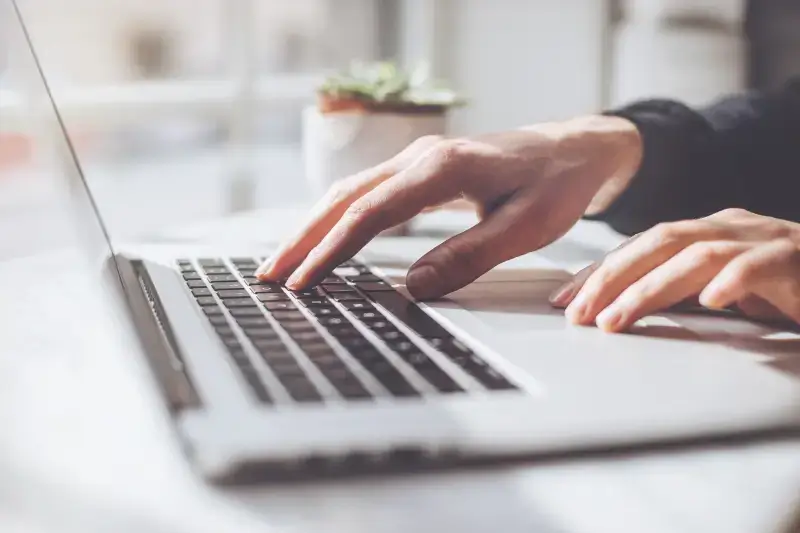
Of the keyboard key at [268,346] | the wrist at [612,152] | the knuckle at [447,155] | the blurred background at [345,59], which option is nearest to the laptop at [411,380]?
the keyboard key at [268,346]

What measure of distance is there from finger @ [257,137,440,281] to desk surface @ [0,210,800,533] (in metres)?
0.19

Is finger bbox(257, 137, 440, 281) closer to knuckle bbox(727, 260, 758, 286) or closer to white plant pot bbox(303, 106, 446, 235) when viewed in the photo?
white plant pot bbox(303, 106, 446, 235)

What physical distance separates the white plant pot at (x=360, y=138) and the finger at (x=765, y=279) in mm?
377

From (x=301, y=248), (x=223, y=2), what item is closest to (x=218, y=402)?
(x=301, y=248)

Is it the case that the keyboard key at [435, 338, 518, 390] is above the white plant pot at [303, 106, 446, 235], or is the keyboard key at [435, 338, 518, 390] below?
above

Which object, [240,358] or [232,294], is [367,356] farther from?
[232,294]

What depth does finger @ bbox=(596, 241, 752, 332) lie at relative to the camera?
1.51ft

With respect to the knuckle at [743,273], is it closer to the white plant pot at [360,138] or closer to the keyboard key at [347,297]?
the keyboard key at [347,297]

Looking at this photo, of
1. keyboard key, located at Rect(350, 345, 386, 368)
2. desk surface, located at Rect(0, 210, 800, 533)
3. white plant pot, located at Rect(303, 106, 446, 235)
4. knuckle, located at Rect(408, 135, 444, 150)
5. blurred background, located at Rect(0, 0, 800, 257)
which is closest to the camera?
desk surface, located at Rect(0, 210, 800, 533)

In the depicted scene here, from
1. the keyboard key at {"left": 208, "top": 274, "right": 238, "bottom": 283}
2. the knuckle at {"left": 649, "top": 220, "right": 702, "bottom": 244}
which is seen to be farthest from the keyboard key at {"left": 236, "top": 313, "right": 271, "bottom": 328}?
the knuckle at {"left": 649, "top": 220, "right": 702, "bottom": 244}

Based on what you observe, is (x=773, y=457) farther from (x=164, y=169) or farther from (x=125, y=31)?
(x=164, y=169)

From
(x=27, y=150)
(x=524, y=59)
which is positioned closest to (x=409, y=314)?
(x=27, y=150)

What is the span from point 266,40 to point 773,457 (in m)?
1.15

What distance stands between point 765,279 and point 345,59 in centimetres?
110
